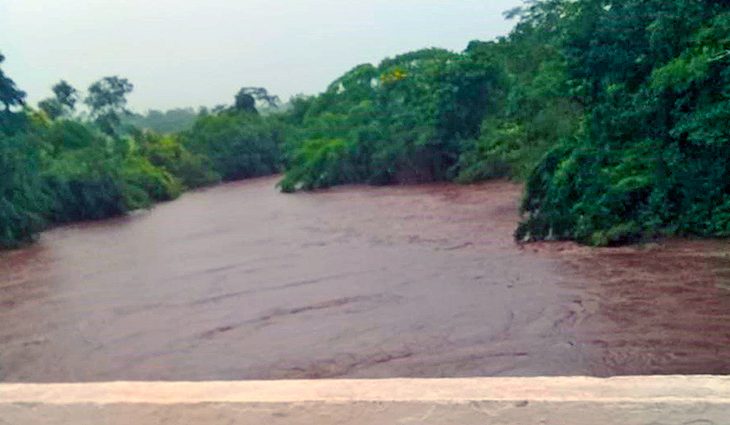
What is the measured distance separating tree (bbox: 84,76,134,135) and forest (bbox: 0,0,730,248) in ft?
9.80

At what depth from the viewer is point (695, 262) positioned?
11742 mm

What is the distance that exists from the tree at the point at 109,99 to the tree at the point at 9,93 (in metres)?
31.4

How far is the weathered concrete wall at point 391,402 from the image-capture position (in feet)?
7.12

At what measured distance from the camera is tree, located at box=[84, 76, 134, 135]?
57750 mm

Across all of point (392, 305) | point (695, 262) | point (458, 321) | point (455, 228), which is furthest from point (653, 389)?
point (455, 228)

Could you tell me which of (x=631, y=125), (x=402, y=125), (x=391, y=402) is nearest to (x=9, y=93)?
(x=402, y=125)

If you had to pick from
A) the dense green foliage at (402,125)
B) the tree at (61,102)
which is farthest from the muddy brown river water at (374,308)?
the tree at (61,102)

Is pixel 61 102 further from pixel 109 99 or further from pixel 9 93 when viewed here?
pixel 9 93

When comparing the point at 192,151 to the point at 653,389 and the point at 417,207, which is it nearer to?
the point at 417,207

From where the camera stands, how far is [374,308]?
1107 centimetres

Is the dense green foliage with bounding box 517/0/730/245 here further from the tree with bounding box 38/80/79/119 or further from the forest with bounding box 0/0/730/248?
the tree with bounding box 38/80/79/119

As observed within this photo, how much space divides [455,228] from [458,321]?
27.4ft

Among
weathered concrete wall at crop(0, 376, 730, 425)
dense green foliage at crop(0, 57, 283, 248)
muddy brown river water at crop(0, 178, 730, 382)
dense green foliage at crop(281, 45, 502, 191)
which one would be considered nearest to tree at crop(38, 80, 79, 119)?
dense green foliage at crop(0, 57, 283, 248)

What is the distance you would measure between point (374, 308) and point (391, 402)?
8.82m
